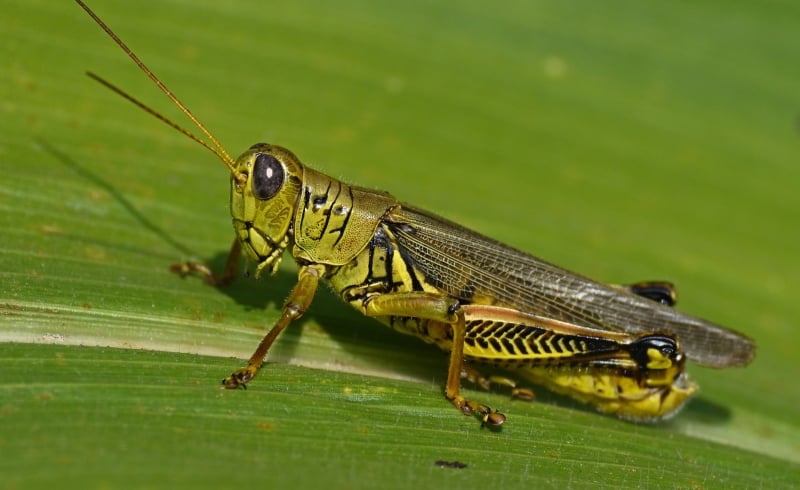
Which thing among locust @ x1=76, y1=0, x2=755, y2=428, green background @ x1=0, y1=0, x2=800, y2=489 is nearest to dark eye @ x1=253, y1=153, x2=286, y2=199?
locust @ x1=76, y1=0, x2=755, y2=428

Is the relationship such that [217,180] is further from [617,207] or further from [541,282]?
[617,207]

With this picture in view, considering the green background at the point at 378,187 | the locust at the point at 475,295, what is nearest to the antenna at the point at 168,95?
the locust at the point at 475,295

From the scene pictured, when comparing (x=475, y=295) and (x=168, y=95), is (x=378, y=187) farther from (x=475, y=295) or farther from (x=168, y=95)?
(x=168, y=95)

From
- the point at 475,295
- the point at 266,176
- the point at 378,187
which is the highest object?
the point at 378,187

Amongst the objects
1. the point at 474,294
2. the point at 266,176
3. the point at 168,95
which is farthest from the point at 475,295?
the point at 168,95

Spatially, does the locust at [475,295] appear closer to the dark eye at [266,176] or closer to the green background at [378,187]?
the dark eye at [266,176]

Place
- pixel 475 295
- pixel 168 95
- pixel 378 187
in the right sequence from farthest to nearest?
pixel 378 187, pixel 475 295, pixel 168 95

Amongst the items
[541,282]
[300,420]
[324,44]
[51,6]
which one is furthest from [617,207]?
[51,6]
